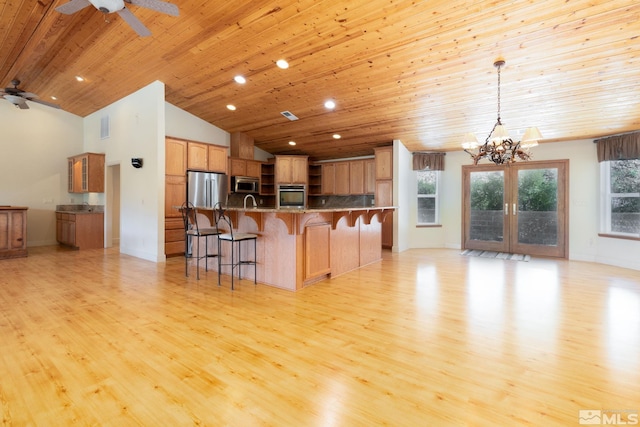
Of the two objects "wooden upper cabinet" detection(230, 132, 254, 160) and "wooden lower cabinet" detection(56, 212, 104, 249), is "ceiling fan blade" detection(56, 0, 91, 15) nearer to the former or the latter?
"wooden upper cabinet" detection(230, 132, 254, 160)

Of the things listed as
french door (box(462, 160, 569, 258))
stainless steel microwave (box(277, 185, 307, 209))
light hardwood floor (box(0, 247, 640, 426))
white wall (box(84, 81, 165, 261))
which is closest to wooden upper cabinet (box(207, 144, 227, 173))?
white wall (box(84, 81, 165, 261))

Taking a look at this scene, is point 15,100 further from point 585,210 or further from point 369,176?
point 585,210

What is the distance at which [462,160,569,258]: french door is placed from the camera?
644 centimetres

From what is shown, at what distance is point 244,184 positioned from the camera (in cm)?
742

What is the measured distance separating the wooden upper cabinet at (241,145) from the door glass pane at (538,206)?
6249 millimetres

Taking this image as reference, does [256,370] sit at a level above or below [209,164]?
below

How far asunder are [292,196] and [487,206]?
4.66 metres

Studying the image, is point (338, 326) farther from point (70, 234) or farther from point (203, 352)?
point (70, 234)

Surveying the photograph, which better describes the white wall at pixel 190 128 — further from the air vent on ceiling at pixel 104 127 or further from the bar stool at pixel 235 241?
the bar stool at pixel 235 241

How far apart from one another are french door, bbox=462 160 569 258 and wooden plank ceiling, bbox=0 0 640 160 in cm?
98

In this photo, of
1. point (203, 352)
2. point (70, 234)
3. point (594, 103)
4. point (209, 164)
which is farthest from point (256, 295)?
point (70, 234)

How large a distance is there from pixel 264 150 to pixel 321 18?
5286mm

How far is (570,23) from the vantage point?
3080mm

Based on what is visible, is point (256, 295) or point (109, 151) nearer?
point (256, 295)
